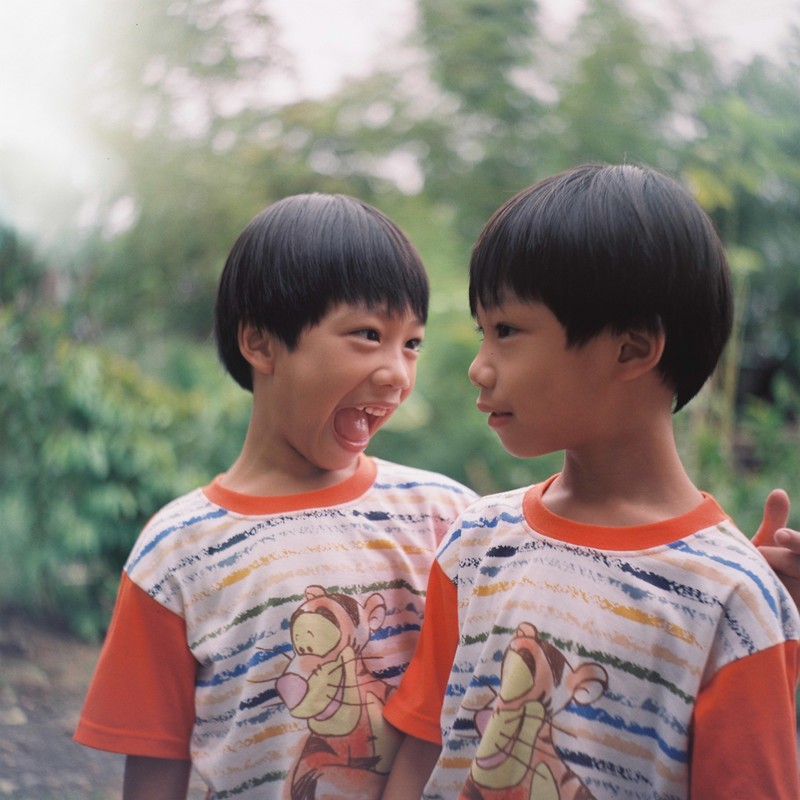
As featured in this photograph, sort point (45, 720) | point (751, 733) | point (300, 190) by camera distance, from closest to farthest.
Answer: point (751, 733), point (45, 720), point (300, 190)

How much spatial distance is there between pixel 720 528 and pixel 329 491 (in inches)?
23.4

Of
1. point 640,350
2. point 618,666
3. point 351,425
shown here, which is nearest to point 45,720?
point 351,425

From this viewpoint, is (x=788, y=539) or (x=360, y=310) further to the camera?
(x=360, y=310)

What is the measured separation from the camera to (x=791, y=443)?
328 centimetres

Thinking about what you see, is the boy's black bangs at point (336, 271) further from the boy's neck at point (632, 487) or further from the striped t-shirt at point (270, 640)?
the boy's neck at point (632, 487)

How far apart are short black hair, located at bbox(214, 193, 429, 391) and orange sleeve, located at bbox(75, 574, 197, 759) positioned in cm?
44

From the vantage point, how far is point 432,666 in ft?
4.16

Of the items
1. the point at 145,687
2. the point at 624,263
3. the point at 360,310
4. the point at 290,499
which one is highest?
the point at 624,263

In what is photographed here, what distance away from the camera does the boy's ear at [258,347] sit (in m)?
1.47

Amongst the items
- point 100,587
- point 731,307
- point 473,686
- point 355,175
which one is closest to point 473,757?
point 473,686

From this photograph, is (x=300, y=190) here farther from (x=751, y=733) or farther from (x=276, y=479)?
(x=751, y=733)

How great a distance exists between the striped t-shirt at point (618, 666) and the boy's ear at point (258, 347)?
45 centimetres

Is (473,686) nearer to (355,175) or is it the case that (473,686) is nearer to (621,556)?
(621,556)

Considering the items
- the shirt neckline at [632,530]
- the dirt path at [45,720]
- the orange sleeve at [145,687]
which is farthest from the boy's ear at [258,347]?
the dirt path at [45,720]
